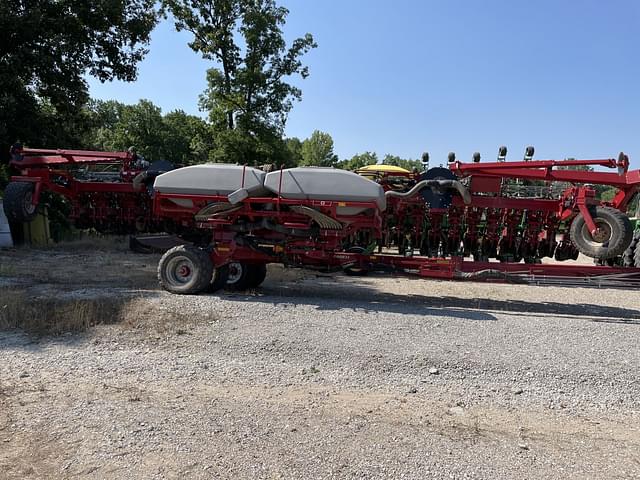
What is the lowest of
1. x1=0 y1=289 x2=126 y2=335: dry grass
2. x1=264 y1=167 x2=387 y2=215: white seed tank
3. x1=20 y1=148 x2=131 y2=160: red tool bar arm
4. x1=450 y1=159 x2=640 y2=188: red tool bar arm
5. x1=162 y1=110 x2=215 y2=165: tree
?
x1=0 y1=289 x2=126 y2=335: dry grass

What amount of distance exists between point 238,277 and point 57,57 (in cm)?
1250

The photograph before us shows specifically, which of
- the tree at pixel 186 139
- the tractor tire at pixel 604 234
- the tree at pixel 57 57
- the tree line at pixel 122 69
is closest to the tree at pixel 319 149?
the tree at pixel 186 139

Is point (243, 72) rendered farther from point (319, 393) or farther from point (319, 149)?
point (319, 149)

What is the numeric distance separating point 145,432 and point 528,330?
493cm

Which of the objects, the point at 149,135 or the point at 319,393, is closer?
the point at 319,393

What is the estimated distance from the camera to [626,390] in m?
4.69

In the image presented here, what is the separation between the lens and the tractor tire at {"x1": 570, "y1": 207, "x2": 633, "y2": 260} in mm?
8227

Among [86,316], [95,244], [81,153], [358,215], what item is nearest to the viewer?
[86,316]

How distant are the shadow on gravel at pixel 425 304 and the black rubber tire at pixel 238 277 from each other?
1.14 ft

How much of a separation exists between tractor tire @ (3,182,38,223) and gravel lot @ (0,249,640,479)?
14.7 ft

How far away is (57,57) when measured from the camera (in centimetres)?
1653

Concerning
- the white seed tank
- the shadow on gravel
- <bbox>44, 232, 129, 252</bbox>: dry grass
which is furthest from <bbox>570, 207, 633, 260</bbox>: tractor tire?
<bbox>44, 232, 129, 252</bbox>: dry grass

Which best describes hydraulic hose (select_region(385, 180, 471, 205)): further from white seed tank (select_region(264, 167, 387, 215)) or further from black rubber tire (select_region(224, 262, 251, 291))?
black rubber tire (select_region(224, 262, 251, 291))

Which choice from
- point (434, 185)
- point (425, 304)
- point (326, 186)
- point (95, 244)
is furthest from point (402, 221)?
point (95, 244)
